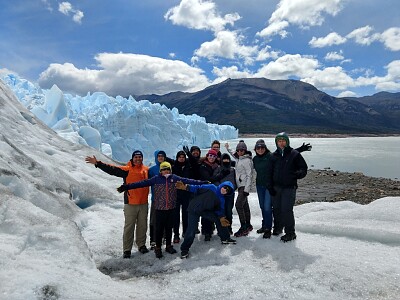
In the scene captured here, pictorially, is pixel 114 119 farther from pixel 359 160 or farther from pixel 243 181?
pixel 243 181

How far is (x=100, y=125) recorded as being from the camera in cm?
3538

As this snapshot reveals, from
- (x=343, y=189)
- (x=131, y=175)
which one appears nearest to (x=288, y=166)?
(x=131, y=175)

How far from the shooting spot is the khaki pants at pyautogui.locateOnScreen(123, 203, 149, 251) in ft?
18.7

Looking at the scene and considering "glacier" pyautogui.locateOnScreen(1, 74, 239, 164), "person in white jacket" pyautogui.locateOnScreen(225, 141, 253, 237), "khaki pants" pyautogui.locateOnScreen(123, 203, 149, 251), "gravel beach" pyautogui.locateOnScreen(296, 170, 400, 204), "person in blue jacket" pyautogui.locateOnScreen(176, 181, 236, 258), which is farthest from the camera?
"glacier" pyautogui.locateOnScreen(1, 74, 239, 164)

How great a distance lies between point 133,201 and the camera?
5766mm

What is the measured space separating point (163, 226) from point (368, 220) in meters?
4.32

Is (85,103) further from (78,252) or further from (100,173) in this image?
(78,252)

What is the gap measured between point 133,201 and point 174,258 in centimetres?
120

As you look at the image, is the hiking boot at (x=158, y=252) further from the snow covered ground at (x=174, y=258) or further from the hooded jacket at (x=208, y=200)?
the hooded jacket at (x=208, y=200)

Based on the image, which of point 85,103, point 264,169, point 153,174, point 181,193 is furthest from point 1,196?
point 85,103

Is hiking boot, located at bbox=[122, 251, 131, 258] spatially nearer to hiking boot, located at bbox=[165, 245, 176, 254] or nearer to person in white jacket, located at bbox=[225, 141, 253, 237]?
hiking boot, located at bbox=[165, 245, 176, 254]

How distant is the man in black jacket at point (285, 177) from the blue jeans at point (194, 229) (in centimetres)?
101

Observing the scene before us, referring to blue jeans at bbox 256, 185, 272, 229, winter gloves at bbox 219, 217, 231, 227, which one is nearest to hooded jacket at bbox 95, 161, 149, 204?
winter gloves at bbox 219, 217, 231, 227

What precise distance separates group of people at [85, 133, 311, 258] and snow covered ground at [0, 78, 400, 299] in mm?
312
